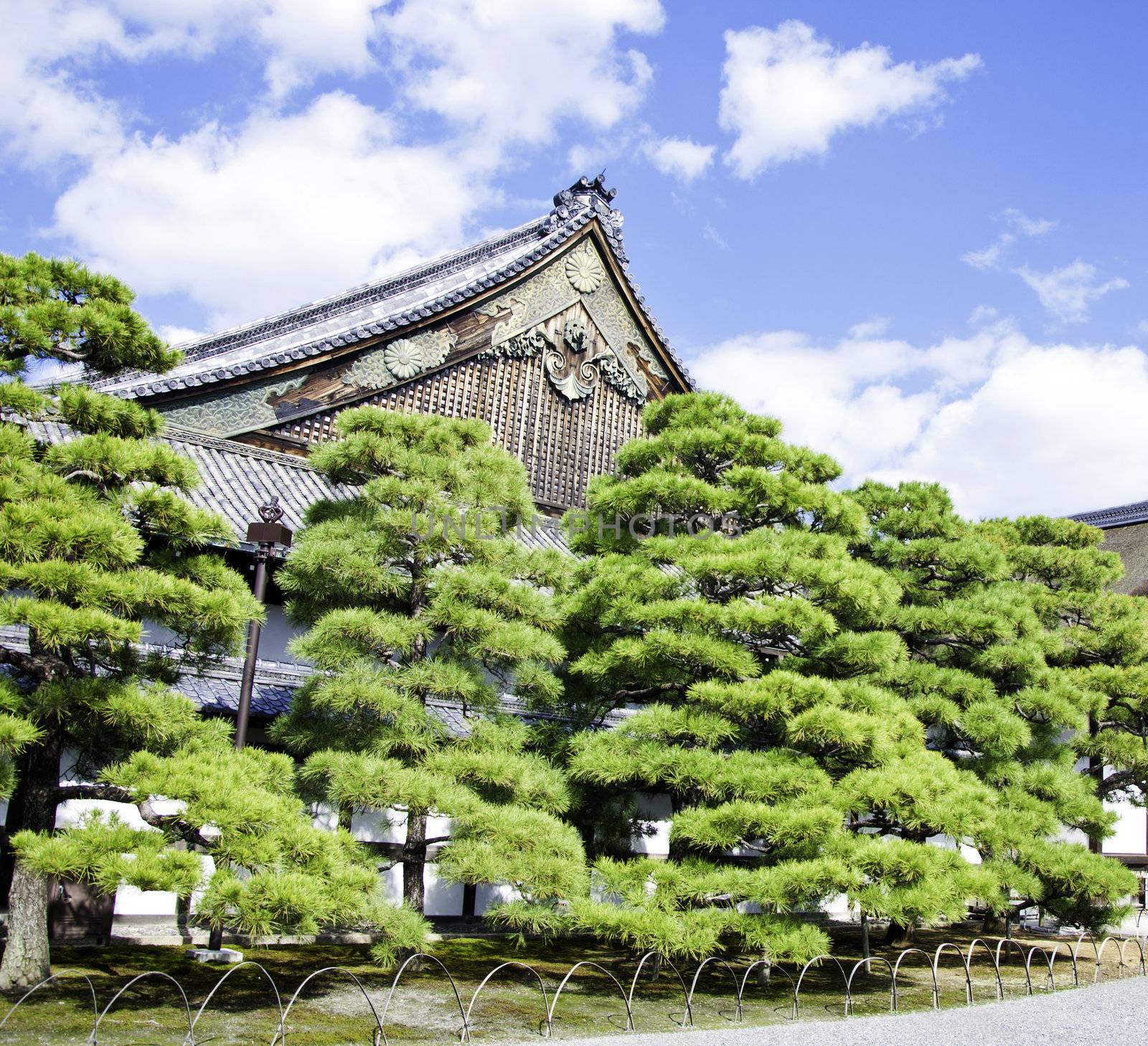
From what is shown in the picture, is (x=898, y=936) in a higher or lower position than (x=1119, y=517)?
lower

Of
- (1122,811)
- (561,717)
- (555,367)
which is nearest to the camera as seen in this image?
(561,717)

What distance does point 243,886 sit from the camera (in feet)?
20.1

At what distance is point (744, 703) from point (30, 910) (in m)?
5.62

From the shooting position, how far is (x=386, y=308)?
17.4 m

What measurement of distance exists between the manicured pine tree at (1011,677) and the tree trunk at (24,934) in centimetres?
747

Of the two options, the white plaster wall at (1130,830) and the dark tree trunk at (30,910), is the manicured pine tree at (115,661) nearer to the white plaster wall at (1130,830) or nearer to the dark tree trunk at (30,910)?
the dark tree trunk at (30,910)

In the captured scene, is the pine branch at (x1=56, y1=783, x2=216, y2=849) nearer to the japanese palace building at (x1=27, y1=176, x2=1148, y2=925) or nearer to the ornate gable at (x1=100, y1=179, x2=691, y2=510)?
the japanese palace building at (x1=27, y1=176, x2=1148, y2=925)

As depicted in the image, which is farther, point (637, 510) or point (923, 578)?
point (923, 578)

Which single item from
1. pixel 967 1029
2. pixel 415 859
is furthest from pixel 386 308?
pixel 967 1029

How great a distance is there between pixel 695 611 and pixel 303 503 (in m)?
6.50

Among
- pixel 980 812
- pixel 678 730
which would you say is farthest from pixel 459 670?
pixel 980 812

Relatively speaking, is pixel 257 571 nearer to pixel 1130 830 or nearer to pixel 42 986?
pixel 42 986

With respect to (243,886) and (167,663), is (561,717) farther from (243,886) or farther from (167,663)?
(243,886)

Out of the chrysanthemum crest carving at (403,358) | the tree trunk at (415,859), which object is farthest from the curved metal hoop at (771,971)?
the chrysanthemum crest carving at (403,358)
